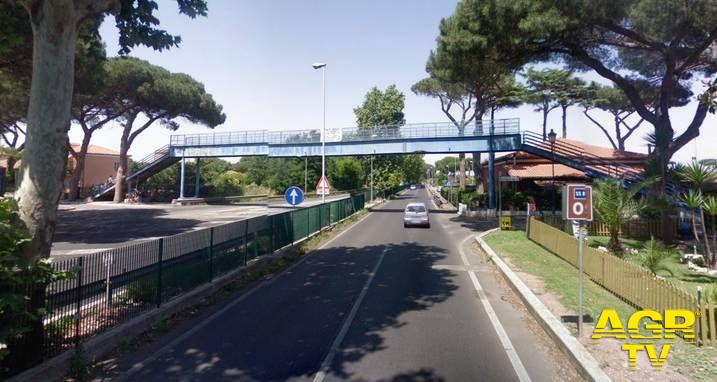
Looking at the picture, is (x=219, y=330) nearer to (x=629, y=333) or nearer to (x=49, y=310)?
(x=49, y=310)

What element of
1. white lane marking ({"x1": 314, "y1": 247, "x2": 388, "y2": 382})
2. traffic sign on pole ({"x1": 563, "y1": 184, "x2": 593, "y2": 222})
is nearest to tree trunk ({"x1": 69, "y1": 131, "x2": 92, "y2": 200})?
white lane marking ({"x1": 314, "y1": 247, "x2": 388, "y2": 382})

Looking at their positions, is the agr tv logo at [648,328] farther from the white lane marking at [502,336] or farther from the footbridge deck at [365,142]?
the footbridge deck at [365,142]

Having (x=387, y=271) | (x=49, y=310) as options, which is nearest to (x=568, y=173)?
(x=387, y=271)

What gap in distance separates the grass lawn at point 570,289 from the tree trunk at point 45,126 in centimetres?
798

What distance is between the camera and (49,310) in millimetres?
5727

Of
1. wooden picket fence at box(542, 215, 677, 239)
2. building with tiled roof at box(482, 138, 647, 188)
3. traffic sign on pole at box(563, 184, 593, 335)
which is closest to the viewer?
traffic sign on pole at box(563, 184, 593, 335)

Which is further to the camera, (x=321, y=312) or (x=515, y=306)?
(x=515, y=306)

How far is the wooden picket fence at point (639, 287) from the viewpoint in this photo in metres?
6.58

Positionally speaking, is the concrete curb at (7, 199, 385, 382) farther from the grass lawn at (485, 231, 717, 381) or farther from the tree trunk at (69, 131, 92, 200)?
the tree trunk at (69, 131, 92, 200)

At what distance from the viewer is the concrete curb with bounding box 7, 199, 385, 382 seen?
540cm

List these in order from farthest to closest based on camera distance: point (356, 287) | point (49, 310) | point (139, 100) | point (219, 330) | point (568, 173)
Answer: point (139, 100), point (568, 173), point (356, 287), point (219, 330), point (49, 310)

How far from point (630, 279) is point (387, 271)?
19.9 feet

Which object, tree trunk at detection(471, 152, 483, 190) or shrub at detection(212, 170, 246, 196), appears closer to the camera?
tree trunk at detection(471, 152, 483, 190)

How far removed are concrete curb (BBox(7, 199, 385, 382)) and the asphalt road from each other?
18.6 inches
